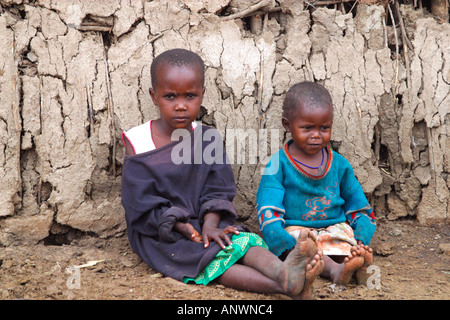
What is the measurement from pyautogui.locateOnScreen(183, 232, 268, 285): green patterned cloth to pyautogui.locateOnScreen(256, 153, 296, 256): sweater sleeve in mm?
253

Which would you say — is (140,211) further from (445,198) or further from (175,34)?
(445,198)

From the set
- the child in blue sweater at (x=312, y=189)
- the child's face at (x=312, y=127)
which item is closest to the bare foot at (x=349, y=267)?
the child in blue sweater at (x=312, y=189)

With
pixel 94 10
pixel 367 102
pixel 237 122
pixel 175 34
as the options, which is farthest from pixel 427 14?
pixel 94 10

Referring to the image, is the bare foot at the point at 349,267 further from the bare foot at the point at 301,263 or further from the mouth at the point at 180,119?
the mouth at the point at 180,119

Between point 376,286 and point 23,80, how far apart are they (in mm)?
2439

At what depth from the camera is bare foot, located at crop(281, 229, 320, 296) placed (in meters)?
2.28

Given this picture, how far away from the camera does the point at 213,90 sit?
11.1 feet

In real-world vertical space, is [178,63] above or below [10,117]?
above

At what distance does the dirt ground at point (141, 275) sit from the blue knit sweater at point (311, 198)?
35cm

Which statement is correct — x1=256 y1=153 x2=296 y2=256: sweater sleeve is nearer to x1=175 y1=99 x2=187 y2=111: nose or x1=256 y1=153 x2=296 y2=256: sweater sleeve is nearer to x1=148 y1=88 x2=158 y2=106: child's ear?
x1=175 y1=99 x2=187 y2=111: nose

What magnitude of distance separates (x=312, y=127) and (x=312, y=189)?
0.39m

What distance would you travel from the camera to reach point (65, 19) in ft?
10.4

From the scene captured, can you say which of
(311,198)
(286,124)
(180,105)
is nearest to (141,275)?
(180,105)

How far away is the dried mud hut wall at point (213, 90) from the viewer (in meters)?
3.13
